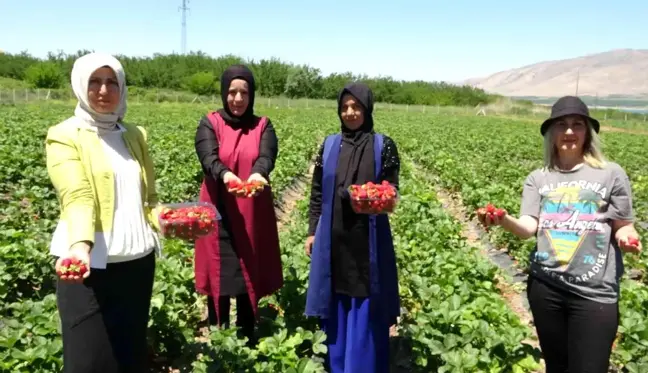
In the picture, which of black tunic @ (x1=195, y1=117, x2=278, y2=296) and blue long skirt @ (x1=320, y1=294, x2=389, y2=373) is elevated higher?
black tunic @ (x1=195, y1=117, x2=278, y2=296)

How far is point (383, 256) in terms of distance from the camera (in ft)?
10.6

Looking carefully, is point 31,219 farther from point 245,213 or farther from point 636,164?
point 636,164

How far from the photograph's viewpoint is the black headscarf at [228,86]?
3.18 m

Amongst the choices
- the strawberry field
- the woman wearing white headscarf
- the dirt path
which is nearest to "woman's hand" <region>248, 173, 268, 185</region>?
the woman wearing white headscarf

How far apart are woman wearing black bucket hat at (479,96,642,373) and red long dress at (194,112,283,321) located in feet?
4.72

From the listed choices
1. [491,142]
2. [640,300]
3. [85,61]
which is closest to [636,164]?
[491,142]

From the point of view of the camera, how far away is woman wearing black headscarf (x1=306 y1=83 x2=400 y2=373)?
3139mm

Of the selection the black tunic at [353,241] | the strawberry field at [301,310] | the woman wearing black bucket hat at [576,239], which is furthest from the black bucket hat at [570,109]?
the strawberry field at [301,310]

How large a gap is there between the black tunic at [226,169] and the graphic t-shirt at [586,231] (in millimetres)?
1600

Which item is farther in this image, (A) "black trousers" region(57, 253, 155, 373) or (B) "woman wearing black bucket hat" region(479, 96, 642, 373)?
(B) "woman wearing black bucket hat" region(479, 96, 642, 373)

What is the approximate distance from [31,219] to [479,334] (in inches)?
199

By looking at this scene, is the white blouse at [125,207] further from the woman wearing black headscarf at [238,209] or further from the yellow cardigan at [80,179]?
the woman wearing black headscarf at [238,209]

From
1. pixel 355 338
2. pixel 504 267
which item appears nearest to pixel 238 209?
pixel 355 338

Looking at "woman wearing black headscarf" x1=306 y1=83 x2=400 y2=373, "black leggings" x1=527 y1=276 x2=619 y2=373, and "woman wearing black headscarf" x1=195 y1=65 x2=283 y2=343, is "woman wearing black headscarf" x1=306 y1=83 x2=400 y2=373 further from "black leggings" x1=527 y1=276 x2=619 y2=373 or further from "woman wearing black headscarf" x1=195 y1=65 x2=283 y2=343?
"black leggings" x1=527 y1=276 x2=619 y2=373
